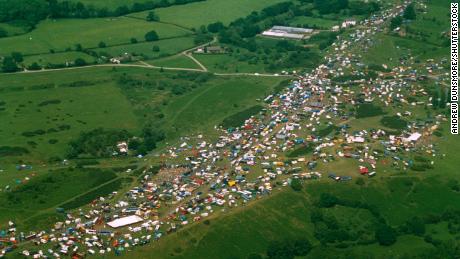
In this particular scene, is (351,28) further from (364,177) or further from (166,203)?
(166,203)

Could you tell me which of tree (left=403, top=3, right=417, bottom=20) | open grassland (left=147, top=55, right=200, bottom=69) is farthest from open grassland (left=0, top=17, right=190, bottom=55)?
tree (left=403, top=3, right=417, bottom=20)

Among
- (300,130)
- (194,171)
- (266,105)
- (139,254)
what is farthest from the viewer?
(266,105)

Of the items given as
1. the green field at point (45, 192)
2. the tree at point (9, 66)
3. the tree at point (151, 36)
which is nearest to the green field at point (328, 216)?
the green field at point (45, 192)

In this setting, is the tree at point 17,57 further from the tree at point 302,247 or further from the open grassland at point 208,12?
the tree at point 302,247

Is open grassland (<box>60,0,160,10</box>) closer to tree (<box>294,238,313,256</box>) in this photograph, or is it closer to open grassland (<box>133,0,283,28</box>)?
open grassland (<box>133,0,283,28</box>)

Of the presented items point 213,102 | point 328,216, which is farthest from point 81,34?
point 328,216

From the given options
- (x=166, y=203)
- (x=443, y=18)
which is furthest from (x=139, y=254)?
(x=443, y=18)
